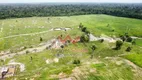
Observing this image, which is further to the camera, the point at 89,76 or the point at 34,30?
the point at 34,30

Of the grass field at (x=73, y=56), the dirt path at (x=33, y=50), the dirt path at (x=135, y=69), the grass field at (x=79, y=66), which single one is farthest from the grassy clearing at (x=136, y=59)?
the dirt path at (x=33, y=50)

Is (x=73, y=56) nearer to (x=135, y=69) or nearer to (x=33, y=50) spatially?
(x=33, y=50)

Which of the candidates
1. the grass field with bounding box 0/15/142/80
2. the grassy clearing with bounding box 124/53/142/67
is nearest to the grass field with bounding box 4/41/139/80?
the grass field with bounding box 0/15/142/80

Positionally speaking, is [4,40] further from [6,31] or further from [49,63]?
[49,63]

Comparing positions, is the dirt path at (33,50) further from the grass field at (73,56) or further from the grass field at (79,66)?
the grass field at (79,66)

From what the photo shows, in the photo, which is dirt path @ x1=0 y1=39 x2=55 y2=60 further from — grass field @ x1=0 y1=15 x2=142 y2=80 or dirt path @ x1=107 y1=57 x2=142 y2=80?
dirt path @ x1=107 y1=57 x2=142 y2=80

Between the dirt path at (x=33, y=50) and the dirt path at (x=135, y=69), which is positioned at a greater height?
the dirt path at (x=135, y=69)

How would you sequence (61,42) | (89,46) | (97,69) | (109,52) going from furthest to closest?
(61,42) → (89,46) → (109,52) → (97,69)

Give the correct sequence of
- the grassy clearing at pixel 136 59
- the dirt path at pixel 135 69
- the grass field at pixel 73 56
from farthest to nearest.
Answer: the grassy clearing at pixel 136 59 < the dirt path at pixel 135 69 < the grass field at pixel 73 56

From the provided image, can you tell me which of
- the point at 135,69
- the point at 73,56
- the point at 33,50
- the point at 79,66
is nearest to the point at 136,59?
the point at 135,69

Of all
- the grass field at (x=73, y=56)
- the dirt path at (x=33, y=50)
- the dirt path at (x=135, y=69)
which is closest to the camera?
the grass field at (x=73, y=56)

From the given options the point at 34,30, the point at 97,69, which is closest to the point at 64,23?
the point at 34,30
